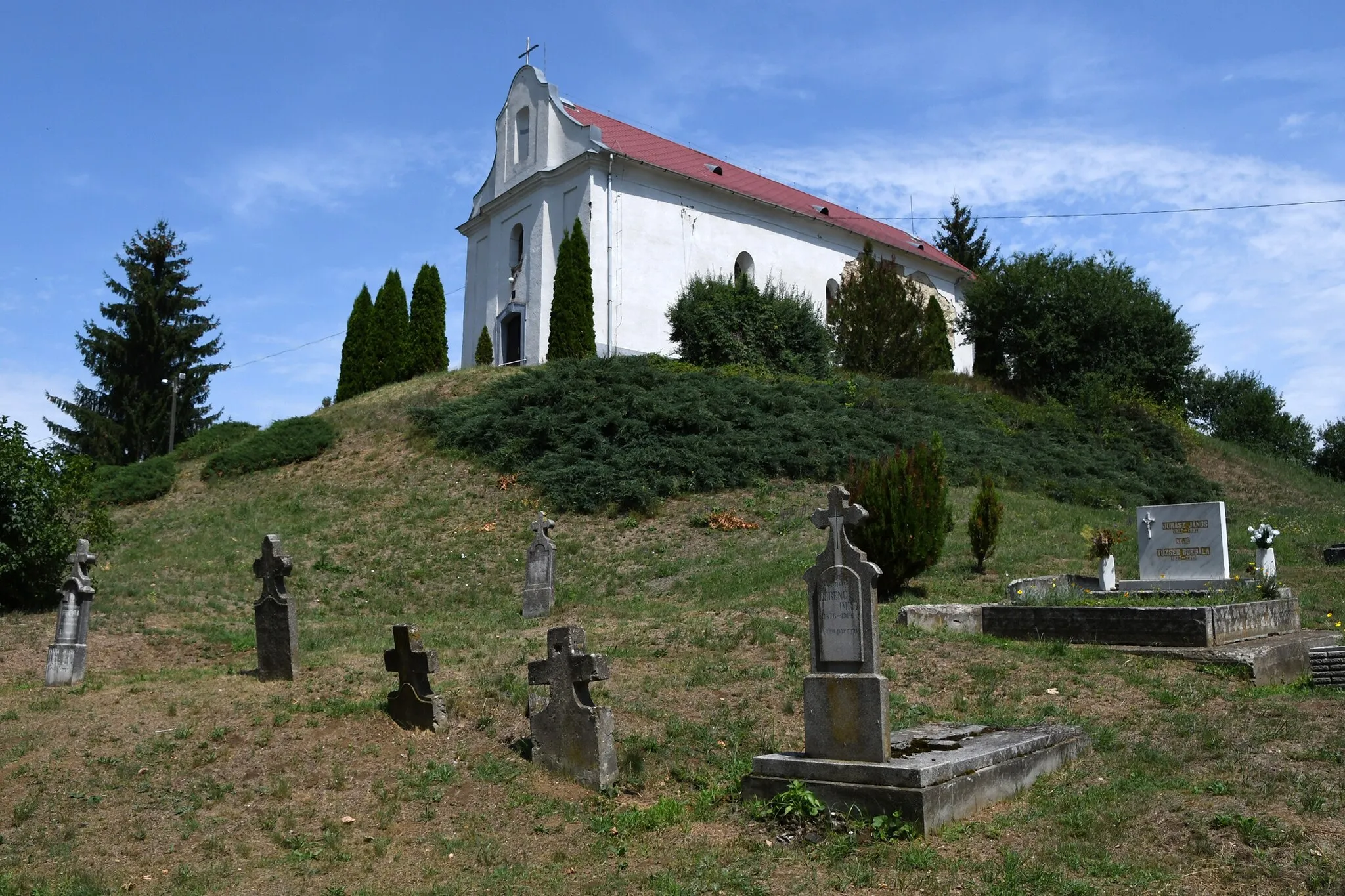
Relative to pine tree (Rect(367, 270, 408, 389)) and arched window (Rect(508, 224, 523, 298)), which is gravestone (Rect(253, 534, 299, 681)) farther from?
arched window (Rect(508, 224, 523, 298))

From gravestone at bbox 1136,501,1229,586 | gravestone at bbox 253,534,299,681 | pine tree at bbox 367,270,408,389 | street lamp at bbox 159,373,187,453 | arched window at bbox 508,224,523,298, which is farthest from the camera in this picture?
street lamp at bbox 159,373,187,453

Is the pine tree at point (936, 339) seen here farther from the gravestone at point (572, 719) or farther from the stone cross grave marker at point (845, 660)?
the stone cross grave marker at point (845, 660)

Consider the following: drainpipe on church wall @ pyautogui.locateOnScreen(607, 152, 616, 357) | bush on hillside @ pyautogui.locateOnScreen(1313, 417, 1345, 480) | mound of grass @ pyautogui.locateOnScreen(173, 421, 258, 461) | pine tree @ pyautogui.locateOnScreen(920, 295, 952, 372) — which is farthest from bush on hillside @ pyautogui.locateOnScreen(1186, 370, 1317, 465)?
mound of grass @ pyautogui.locateOnScreen(173, 421, 258, 461)

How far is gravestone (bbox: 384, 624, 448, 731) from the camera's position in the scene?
29.1 ft

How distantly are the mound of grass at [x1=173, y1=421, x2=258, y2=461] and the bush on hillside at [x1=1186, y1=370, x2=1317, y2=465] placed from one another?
38803mm

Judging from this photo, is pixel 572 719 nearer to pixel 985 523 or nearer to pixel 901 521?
pixel 901 521

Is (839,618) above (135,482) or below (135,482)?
below

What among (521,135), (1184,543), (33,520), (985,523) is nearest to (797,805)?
(985,523)

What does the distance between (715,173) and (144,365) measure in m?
24.2

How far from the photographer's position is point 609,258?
3500 cm

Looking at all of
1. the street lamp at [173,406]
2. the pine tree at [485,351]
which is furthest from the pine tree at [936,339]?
the street lamp at [173,406]

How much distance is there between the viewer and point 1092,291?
41719 mm

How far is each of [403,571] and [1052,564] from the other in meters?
11.4

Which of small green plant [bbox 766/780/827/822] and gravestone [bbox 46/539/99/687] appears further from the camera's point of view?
gravestone [bbox 46/539/99/687]
